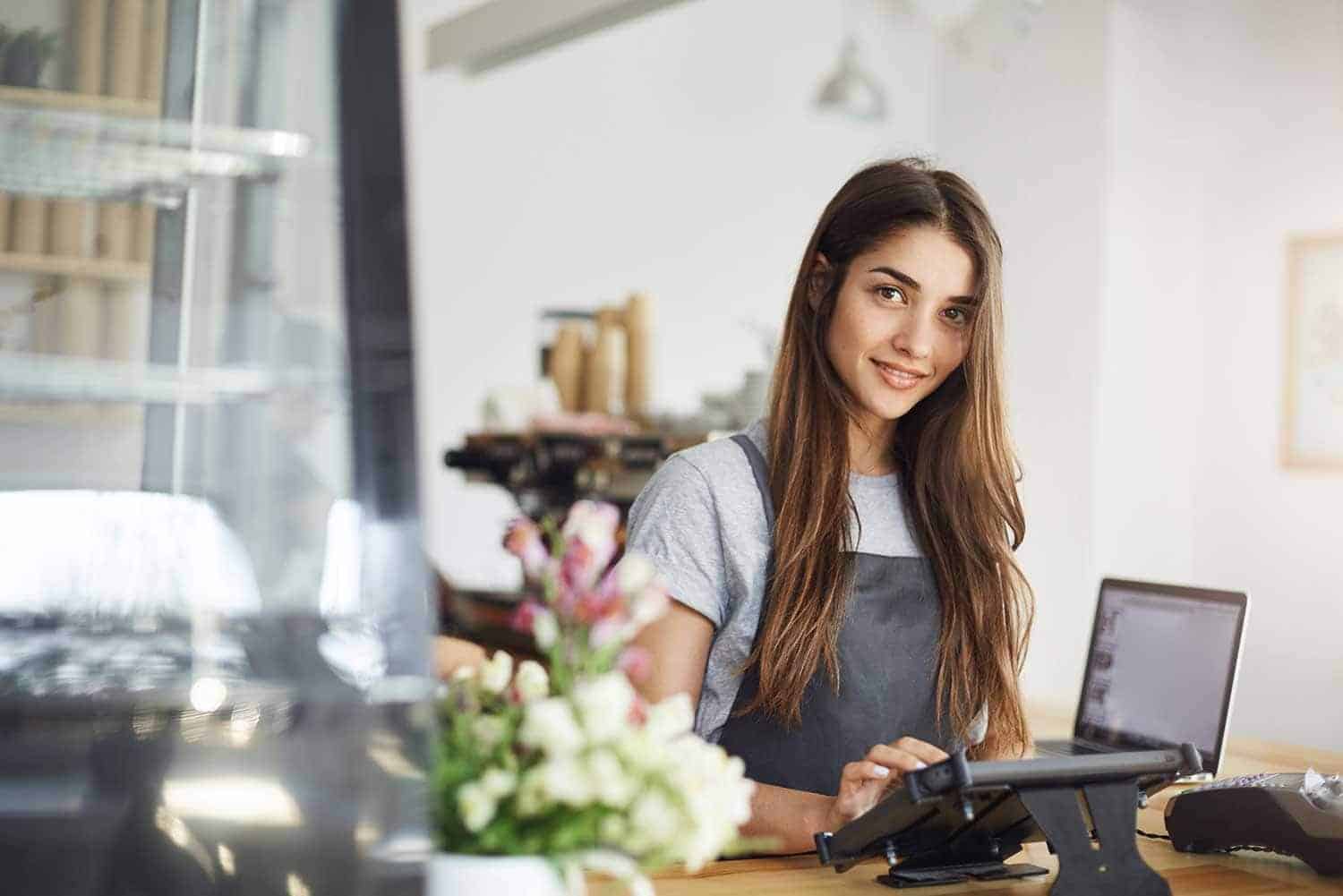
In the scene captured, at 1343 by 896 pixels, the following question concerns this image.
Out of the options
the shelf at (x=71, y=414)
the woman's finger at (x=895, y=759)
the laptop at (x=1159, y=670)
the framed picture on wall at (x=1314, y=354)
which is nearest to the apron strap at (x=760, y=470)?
the woman's finger at (x=895, y=759)

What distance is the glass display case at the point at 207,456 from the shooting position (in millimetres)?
922

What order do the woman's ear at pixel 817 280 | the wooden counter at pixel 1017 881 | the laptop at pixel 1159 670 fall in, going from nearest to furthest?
the wooden counter at pixel 1017 881 < the woman's ear at pixel 817 280 < the laptop at pixel 1159 670

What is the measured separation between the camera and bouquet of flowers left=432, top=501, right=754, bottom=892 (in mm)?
985

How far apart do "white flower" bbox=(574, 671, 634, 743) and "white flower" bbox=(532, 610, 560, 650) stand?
0.06 metres

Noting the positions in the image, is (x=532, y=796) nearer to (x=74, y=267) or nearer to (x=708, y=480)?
(x=74, y=267)

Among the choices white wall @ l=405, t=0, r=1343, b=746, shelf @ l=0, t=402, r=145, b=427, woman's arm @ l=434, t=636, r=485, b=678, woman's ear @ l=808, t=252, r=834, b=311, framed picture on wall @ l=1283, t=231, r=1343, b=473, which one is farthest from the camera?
white wall @ l=405, t=0, r=1343, b=746

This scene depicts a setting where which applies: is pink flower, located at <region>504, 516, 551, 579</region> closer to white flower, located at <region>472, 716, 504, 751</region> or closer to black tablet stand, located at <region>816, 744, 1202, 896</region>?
white flower, located at <region>472, 716, 504, 751</region>

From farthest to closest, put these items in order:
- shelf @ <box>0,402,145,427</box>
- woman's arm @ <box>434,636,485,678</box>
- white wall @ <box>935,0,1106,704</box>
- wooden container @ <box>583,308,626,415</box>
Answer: white wall @ <box>935,0,1106,704</box> < wooden container @ <box>583,308,626,415</box> < woman's arm @ <box>434,636,485,678</box> < shelf @ <box>0,402,145,427</box>

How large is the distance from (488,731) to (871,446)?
111 centimetres

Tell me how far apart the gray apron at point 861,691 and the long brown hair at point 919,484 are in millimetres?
18

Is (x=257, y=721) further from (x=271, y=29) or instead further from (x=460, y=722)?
(x=271, y=29)

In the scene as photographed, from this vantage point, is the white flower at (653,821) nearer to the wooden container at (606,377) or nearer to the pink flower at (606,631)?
the pink flower at (606,631)

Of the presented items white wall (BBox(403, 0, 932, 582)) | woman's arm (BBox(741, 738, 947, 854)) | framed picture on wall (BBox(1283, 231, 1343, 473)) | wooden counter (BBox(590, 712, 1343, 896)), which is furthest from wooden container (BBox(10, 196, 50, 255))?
framed picture on wall (BBox(1283, 231, 1343, 473))

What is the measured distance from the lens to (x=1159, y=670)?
2.25m
